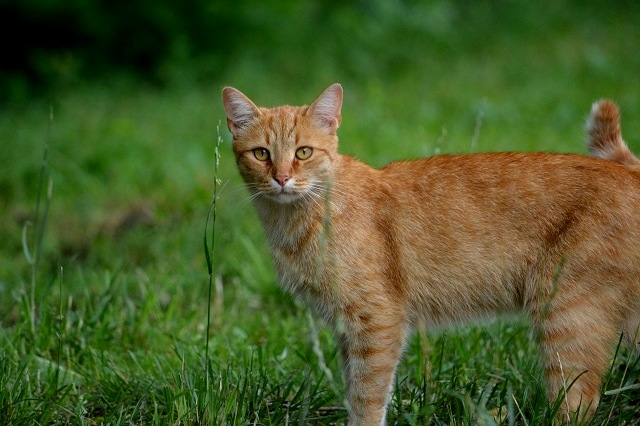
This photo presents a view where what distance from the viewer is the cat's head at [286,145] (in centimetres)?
371

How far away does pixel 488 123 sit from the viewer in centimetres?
827

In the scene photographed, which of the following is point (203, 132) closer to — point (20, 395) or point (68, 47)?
point (68, 47)

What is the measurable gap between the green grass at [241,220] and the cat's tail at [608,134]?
1.94 feet

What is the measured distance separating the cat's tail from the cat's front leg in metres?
1.22

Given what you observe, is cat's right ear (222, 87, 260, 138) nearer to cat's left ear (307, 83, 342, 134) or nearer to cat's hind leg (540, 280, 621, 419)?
cat's left ear (307, 83, 342, 134)

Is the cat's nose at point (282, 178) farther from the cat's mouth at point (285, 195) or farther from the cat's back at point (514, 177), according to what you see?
the cat's back at point (514, 177)

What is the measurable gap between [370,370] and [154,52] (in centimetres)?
959

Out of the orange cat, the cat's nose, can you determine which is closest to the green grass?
the orange cat

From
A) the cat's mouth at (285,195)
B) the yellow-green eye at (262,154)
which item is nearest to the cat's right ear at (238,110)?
the yellow-green eye at (262,154)

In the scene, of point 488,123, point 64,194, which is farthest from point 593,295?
point 64,194

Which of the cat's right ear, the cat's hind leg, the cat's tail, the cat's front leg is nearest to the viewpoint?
the cat's hind leg

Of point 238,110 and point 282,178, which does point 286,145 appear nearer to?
point 282,178

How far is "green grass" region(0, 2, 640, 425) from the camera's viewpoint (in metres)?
3.34

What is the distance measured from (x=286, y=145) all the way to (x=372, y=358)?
1018 millimetres
